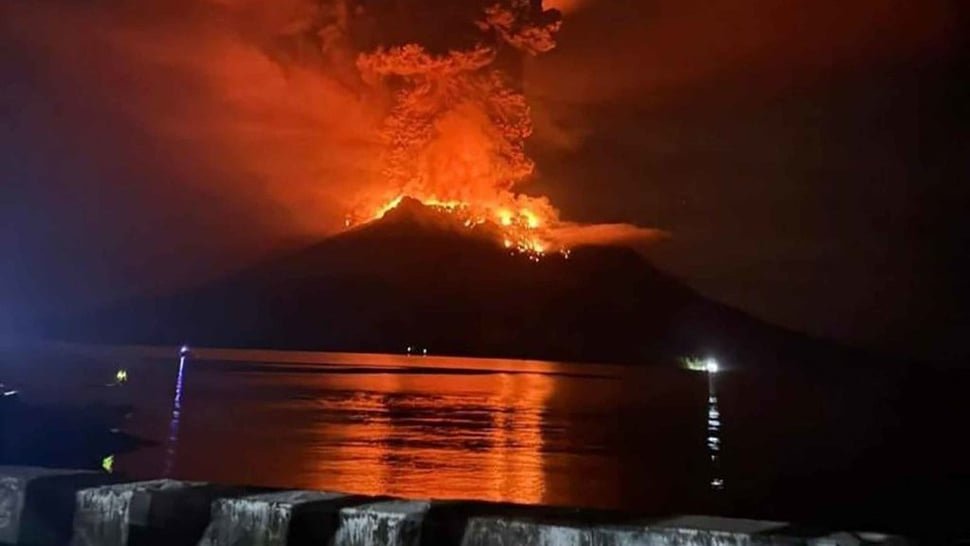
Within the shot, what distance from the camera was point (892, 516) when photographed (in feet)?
162

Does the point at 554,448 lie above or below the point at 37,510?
above

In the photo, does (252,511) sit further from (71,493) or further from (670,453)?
(670,453)

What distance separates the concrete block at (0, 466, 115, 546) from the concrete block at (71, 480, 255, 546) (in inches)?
5.1

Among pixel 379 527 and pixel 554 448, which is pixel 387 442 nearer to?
pixel 554 448

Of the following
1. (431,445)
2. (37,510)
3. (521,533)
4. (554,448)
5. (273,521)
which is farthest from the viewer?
(554,448)

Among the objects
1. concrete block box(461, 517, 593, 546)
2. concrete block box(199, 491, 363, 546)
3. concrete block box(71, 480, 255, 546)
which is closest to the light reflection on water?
concrete block box(71, 480, 255, 546)

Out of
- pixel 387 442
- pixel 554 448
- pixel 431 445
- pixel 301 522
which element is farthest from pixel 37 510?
pixel 554 448

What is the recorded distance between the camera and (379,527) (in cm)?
805

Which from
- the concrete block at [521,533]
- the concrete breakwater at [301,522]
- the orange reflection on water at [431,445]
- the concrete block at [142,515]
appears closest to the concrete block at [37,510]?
the concrete breakwater at [301,522]

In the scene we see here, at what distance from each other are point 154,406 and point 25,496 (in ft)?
300

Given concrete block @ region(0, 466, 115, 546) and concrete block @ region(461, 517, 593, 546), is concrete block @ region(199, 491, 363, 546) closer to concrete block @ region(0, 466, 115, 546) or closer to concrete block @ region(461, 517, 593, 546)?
concrete block @ region(461, 517, 593, 546)

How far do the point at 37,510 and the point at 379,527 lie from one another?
314 centimetres

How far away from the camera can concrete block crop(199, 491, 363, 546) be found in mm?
8141

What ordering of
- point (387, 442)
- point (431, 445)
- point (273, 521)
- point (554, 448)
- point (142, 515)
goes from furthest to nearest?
point (554, 448), point (387, 442), point (431, 445), point (142, 515), point (273, 521)
